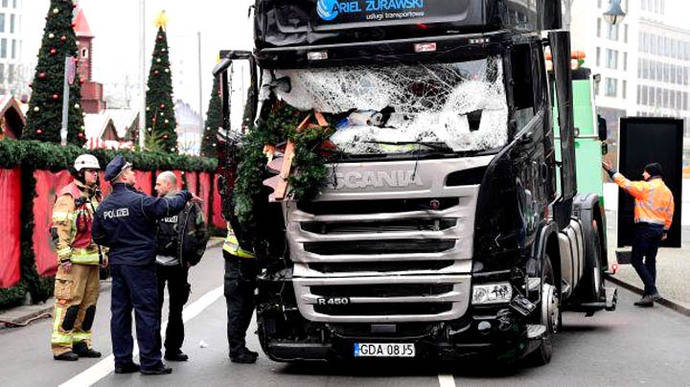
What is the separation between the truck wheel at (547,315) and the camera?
38.2 ft

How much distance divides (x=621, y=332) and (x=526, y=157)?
4173mm

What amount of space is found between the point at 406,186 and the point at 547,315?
1.97 m

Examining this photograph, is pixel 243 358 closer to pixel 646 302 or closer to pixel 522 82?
pixel 522 82

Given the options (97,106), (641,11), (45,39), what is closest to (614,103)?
(641,11)

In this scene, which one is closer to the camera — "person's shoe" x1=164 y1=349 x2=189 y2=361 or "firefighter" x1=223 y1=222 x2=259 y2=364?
"firefighter" x1=223 y1=222 x2=259 y2=364

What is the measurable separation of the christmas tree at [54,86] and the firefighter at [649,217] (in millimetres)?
14253

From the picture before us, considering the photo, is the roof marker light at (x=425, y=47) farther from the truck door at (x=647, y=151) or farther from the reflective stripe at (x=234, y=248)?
the truck door at (x=647, y=151)

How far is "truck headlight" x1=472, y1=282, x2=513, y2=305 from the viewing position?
35.6ft

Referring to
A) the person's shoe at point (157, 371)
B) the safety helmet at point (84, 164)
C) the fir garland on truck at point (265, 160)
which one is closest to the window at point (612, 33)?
the safety helmet at point (84, 164)

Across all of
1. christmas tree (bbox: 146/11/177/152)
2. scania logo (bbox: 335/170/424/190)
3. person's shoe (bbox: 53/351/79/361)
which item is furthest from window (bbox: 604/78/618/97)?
scania logo (bbox: 335/170/424/190)

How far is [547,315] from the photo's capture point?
1169cm

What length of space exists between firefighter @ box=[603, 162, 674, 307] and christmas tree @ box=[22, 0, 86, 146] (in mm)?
14253

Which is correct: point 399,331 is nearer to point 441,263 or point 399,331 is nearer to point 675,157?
point 441,263

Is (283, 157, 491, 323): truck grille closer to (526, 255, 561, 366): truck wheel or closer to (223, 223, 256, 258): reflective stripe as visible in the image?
(223, 223, 256, 258): reflective stripe
